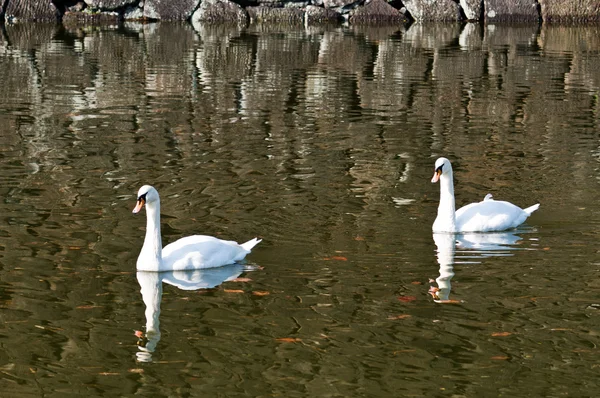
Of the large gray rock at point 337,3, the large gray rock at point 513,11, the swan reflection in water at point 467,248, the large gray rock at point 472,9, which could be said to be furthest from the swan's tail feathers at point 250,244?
the large gray rock at point 472,9

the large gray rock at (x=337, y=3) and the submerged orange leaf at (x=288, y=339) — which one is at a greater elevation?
the large gray rock at (x=337, y=3)

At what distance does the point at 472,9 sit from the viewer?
29.8 meters

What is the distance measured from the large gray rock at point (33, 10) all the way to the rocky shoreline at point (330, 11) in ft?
1.44

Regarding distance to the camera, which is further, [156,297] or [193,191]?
[193,191]

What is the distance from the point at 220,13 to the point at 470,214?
68.3 ft

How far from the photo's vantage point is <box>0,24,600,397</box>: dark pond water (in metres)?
6.49

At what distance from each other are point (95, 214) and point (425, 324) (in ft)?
11.8

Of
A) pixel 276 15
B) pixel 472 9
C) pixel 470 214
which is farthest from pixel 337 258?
pixel 472 9

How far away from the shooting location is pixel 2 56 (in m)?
21.1

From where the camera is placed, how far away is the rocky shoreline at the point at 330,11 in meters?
29.5

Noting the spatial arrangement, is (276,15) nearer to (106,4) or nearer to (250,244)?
(106,4)

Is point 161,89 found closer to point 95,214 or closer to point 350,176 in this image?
point 350,176

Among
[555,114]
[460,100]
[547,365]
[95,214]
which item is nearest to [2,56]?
[460,100]

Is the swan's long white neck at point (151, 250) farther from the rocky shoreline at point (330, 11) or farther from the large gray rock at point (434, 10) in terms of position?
the large gray rock at point (434, 10)
